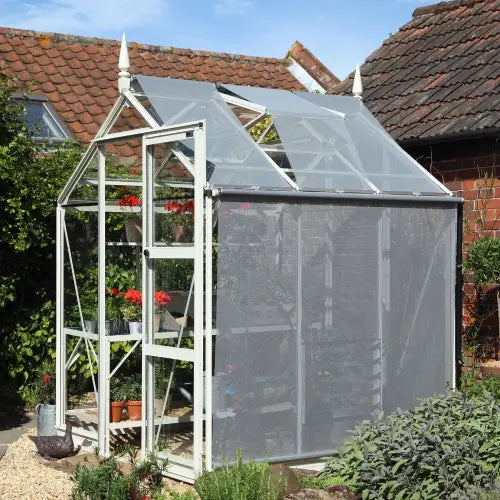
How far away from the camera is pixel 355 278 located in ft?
25.1

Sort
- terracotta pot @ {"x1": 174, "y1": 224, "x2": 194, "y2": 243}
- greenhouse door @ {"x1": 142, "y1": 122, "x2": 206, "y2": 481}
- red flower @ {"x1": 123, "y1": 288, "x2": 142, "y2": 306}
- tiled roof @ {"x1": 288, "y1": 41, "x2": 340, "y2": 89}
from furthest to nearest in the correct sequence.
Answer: tiled roof @ {"x1": 288, "y1": 41, "x2": 340, "y2": 89} → red flower @ {"x1": 123, "y1": 288, "x2": 142, "y2": 306} → terracotta pot @ {"x1": 174, "y1": 224, "x2": 194, "y2": 243} → greenhouse door @ {"x1": 142, "y1": 122, "x2": 206, "y2": 481}

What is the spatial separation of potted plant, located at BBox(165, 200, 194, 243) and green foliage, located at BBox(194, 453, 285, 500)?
1868 millimetres

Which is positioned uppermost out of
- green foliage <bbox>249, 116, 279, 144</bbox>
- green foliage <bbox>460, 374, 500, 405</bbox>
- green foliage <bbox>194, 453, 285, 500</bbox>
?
green foliage <bbox>249, 116, 279, 144</bbox>

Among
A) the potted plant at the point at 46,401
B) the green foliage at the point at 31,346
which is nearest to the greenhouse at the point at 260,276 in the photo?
the potted plant at the point at 46,401

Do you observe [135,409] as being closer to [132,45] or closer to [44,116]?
[44,116]

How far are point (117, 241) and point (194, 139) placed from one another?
246 cm

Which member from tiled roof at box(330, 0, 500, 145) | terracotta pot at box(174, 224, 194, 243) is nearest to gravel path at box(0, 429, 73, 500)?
terracotta pot at box(174, 224, 194, 243)

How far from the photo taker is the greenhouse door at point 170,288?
22.5 feet

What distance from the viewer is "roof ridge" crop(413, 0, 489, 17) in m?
11.4

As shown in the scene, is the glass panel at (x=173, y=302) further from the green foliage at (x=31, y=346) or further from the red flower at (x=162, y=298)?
the green foliage at (x=31, y=346)

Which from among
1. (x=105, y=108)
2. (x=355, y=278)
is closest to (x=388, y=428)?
(x=355, y=278)

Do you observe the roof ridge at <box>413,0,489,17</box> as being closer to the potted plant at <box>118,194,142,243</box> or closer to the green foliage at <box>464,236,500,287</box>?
the green foliage at <box>464,236,500,287</box>

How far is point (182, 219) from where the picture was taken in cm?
714

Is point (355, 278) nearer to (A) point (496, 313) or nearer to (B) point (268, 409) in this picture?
(B) point (268, 409)
